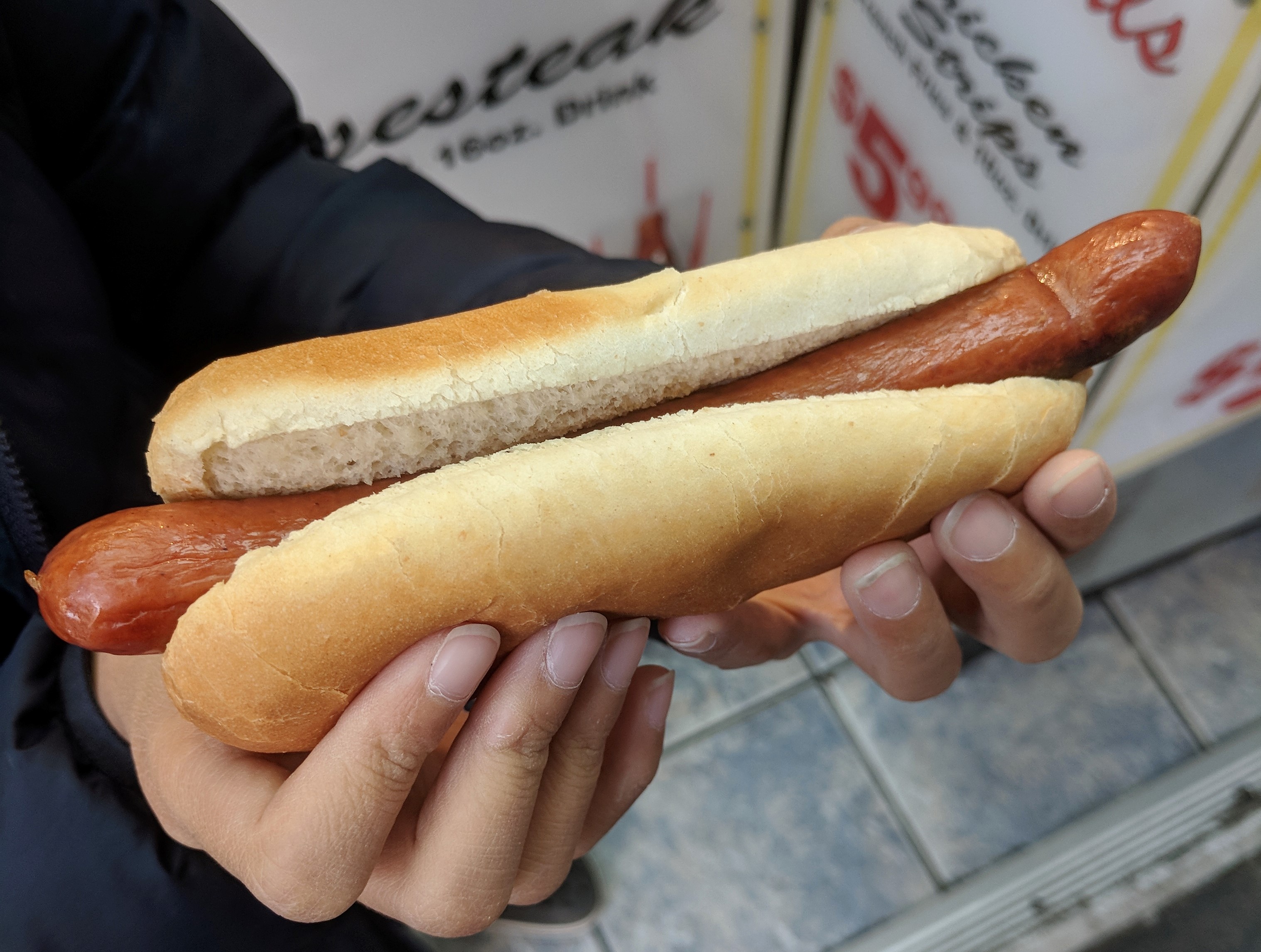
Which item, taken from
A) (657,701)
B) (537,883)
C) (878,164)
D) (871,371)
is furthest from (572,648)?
(878,164)

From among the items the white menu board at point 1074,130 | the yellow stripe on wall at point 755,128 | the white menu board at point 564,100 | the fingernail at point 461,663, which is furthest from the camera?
the yellow stripe on wall at point 755,128

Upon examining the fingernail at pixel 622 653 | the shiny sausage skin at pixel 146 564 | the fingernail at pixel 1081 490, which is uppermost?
the shiny sausage skin at pixel 146 564

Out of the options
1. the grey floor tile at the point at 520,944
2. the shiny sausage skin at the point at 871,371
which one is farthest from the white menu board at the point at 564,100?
the grey floor tile at the point at 520,944

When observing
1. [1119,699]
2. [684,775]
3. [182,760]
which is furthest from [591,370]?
[1119,699]

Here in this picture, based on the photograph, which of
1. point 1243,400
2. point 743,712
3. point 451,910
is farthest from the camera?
point 743,712

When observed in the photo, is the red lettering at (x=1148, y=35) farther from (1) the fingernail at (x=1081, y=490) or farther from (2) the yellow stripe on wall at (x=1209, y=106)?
(1) the fingernail at (x=1081, y=490)

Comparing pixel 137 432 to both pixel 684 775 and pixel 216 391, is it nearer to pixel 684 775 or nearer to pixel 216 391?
pixel 216 391

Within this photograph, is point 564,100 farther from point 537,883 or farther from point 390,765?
point 537,883
